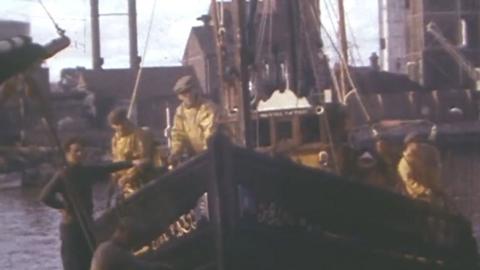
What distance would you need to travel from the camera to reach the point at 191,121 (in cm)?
1450

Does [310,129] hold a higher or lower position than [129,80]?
lower

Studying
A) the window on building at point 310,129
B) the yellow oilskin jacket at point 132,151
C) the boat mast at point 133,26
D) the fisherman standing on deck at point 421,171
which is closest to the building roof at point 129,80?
the boat mast at point 133,26

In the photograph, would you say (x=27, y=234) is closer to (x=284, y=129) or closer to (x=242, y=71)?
(x=284, y=129)

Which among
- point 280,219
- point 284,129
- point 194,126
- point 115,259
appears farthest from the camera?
point 284,129

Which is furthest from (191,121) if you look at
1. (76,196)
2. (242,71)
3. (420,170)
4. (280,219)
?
(420,170)

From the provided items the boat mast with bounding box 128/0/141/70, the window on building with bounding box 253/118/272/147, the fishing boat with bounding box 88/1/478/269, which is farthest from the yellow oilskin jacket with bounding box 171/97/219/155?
the boat mast with bounding box 128/0/141/70

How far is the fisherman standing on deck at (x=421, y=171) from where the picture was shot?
13.4 m

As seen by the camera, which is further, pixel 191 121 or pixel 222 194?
pixel 191 121

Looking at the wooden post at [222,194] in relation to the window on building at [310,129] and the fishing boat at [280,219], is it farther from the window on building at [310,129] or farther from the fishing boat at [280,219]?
the window on building at [310,129]

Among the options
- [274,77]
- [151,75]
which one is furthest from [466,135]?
[274,77]

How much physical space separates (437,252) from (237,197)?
200 cm

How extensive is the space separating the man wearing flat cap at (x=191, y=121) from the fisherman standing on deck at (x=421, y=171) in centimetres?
175

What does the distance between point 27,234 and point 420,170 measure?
66.6 ft

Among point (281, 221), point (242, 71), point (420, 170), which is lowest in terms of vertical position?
point (281, 221)
